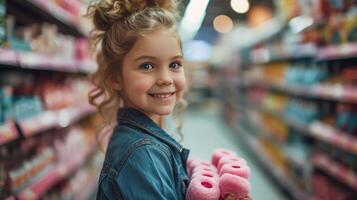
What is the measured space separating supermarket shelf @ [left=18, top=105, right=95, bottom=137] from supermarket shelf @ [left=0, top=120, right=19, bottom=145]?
9cm

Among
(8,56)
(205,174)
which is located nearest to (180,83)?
(205,174)

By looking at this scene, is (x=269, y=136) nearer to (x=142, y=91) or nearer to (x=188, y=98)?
(x=188, y=98)

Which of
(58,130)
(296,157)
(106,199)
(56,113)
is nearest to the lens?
(106,199)

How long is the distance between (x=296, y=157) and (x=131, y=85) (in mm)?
3039

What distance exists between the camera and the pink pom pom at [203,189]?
1.08 m

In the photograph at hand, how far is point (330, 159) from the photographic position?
10.3 ft

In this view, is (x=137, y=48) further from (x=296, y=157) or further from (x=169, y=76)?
(x=296, y=157)

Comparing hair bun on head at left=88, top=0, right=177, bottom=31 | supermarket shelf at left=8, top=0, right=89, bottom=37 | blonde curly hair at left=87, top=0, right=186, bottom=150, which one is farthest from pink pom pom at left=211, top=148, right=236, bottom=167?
supermarket shelf at left=8, top=0, right=89, bottom=37

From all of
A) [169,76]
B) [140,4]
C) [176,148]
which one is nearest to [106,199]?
[176,148]

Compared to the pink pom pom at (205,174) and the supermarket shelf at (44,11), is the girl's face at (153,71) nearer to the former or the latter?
the pink pom pom at (205,174)

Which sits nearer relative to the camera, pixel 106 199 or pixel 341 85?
pixel 106 199

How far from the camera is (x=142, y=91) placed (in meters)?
1.18

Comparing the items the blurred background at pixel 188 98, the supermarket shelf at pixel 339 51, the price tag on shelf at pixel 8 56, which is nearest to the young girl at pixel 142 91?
the blurred background at pixel 188 98

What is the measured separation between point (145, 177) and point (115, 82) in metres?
0.39
